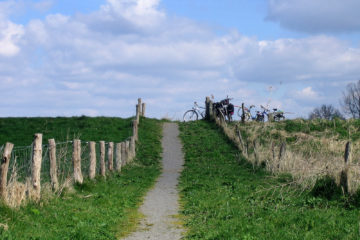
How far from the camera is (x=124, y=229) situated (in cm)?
969

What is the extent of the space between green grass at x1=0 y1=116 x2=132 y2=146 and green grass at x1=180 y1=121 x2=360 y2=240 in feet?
46.6

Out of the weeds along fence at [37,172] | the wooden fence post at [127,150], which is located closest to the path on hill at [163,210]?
the wooden fence post at [127,150]

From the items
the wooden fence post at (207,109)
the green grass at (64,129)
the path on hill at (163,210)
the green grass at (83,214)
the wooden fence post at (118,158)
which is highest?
the wooden fence post at (207,109)

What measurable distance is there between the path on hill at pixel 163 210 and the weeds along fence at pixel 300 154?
3.50 m

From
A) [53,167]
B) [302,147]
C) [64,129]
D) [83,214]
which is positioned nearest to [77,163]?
[53,167]

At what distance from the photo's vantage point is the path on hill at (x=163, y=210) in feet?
30.4

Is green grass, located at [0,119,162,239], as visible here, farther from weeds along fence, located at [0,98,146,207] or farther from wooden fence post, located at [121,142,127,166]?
wooden fence post, located at [121,142,127,166]

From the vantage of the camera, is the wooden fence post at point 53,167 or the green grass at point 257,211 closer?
the green grass at point 257,211

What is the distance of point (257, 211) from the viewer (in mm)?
10477

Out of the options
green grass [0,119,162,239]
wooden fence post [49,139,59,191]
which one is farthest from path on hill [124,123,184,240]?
wooden fence post [49,139,59,191]

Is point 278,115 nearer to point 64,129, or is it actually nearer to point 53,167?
point 64,129

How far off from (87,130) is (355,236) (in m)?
27.6

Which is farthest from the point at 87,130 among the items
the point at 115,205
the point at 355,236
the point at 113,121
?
the point at 355,236

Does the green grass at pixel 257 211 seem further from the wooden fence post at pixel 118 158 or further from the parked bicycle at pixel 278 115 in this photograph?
the parked bicycle at pixel 278 115
